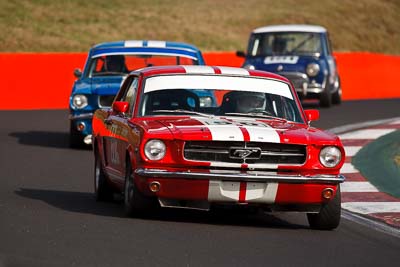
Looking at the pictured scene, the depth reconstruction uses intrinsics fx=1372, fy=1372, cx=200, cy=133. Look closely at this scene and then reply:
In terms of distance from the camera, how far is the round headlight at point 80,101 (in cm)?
1733

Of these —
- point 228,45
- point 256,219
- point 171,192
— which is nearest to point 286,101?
point 256,219

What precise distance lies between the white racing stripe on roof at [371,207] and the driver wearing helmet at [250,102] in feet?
4.38

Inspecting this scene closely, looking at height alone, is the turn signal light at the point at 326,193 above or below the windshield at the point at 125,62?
above

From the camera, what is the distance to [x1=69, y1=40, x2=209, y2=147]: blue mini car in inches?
679

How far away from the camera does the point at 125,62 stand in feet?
58.5

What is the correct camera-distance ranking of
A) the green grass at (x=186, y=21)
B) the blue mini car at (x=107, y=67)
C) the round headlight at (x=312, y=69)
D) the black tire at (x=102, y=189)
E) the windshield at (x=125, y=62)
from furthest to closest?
1. the green grass at (x=186, y=21)
2. the round headlight at (x=312, y=69)
3. the windshield at (x=125, y=62)
4. the blue mini car at (x=107, y=67)
5. the black tire at (x=102, y=189)

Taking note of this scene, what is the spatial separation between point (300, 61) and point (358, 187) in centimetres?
1338

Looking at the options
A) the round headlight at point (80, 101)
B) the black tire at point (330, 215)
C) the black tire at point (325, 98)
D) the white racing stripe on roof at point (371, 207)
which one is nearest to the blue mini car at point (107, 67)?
the round headlight at point (80, 101)

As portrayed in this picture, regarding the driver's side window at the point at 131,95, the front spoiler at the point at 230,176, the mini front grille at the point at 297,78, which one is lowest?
the mini front grille at the point at 297,78

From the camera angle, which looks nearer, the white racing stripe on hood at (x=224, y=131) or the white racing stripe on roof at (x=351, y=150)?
the white racing stripe on hood at (x=224, y=131)

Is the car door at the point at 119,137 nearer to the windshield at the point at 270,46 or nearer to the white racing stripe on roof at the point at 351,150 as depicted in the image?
the white racing stripe on roof at the point at 351,150

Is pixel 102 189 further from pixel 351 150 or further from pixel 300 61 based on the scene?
pixel 300 61

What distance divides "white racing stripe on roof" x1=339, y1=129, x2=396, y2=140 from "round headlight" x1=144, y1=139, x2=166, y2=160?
365 inches

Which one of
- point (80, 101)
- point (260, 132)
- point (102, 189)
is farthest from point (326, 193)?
point (80, 101)
